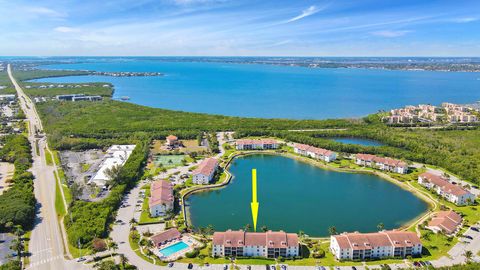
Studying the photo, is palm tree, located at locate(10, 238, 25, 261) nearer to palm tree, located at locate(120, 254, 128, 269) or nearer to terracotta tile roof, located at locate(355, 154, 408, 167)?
palm tree, located at locate(120, 254, 128, 269)

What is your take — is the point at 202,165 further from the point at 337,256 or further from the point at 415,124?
the point at 415,124

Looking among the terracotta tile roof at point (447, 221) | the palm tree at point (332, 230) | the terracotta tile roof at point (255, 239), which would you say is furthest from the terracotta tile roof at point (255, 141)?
the terracotta tile roof at point (255, 239)

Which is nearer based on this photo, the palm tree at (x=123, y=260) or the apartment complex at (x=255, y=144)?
the palm tree at (x=123, y=260)

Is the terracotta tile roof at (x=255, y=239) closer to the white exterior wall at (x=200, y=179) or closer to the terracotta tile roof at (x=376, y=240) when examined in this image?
the terracotta tile roof at (x=376, y=240)

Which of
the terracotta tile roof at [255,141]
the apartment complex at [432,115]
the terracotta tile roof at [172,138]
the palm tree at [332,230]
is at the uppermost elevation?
the apartment complex at [432,115]

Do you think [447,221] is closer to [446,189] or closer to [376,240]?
[376,240]

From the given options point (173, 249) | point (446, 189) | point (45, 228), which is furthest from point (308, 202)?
point (45, 228)

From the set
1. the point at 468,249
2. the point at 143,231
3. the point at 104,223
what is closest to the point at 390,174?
the point at 468,249
